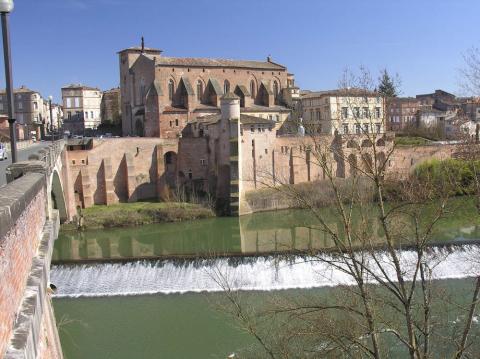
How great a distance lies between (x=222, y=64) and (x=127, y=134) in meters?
11.8

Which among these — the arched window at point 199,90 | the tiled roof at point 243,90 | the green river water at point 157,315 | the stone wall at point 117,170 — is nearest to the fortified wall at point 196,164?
the stone wall at point 117,170

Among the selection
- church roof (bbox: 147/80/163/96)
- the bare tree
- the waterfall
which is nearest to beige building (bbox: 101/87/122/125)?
church roof (bbox: 147/80/163/96)

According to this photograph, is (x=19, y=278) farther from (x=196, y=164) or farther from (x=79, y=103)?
(x=79, y=103)

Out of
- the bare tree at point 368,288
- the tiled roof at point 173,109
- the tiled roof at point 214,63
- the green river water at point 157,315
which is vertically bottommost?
the green river water at point 157,315

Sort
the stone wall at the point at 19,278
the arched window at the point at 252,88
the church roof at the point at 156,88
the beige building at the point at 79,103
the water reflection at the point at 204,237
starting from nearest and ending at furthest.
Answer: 1. the stone wall at the point at 19,278
2. the water reflection at the point at 204,237
3. the church roof at the point at 156,88
4. the arched window at the point at 252,88
5. the beige building at the point at 79,103

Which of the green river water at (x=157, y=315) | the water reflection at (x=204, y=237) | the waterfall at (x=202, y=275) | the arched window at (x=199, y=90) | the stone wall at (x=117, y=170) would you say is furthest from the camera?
the arched window at (x=199, y=90)

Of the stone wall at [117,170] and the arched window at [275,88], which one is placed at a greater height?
the arched window at [275,88]

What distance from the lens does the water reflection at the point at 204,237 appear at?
29406 mm

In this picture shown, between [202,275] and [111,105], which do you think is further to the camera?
[111,105]

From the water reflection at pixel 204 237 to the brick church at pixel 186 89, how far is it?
14312 millimetres

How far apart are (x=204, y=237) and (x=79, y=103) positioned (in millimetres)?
61319

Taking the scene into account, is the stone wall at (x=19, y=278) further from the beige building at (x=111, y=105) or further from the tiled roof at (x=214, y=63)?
the beige building at (x=111, y=105)

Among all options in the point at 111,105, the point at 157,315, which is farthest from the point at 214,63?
the point at 157,315

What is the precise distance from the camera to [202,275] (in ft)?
77.7
